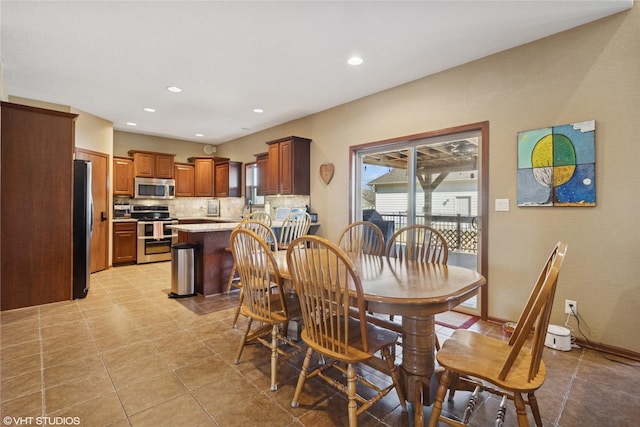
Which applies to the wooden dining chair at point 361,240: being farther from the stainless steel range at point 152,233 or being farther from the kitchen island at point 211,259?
the stainless steel range at point 152,233

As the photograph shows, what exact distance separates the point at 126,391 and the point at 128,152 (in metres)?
6.06

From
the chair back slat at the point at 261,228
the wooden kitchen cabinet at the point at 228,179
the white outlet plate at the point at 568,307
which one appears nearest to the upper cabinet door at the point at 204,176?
the wooden kitchen cabinet at the point at 228,179

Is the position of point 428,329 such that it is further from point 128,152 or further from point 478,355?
point 128,152

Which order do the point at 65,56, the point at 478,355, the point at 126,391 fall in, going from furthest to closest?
the point at 65,56 → the point at 126,391 → the point at 478,355

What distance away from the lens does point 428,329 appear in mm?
1678

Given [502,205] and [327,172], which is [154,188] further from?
[502,205]

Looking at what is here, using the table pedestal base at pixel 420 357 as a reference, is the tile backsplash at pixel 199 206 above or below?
above

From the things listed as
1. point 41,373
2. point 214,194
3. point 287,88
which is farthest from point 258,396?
point 214,194

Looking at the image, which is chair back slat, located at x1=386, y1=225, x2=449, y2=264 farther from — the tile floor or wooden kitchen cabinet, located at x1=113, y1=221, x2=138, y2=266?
wooden kitchen cabinet, located at x1=113, y1=221, x2=138, y2=266

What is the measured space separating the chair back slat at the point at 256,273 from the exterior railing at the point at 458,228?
2.37 metres

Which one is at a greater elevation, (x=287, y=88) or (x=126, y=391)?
(x=287, y=88)

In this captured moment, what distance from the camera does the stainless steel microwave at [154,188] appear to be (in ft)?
21.0

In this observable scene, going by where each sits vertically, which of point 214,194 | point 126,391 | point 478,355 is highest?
point 214,194

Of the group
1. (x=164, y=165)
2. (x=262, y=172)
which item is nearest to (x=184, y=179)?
(x=164, y=165)
